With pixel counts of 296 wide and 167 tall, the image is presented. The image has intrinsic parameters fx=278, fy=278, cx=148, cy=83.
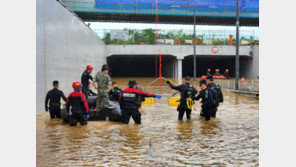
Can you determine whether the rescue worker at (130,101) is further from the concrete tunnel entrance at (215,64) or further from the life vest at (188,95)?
the concrete tunnel entrance at (215,64)

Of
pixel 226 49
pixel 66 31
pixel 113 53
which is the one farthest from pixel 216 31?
pixel 66 31

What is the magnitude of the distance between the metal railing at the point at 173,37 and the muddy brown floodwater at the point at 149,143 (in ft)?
92.3

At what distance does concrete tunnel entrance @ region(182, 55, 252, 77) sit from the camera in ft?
135

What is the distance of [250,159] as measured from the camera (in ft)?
17.7

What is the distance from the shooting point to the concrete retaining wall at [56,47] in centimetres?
1083

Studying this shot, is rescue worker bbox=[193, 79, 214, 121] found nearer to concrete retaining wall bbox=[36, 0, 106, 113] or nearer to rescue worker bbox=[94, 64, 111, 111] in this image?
rescue worker bbox=[94, 64, 111, 111]

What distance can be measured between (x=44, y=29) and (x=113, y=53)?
2519 cm

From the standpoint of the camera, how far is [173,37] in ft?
125

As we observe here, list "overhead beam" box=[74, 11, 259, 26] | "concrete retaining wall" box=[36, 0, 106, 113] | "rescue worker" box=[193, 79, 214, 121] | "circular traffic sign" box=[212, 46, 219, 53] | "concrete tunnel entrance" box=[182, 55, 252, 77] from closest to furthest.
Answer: "rescue worker" box=[193, 79, 214, 121]
"concrete retaining wall" box=[36, 0, 106, 113]
"circular traffic sign" box=[212, 46, 219, 53]
"concrete tunnel entrance" box=[182, 55, 252, 77]
"overhead beam" box=[74, 11, 259, 26]

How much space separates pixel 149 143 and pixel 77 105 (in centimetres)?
314

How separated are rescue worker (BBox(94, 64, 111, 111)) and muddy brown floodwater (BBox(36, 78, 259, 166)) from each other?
674 millimetres

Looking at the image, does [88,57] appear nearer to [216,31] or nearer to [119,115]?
[119,115]

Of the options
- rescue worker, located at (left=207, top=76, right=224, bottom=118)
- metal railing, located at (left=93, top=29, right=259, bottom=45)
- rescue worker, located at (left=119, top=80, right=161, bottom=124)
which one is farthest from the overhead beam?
rescue worker, located at (left=119, top=80, right=161, bottom=124)

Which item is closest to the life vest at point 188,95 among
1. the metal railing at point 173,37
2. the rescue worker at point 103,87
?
the rescue worker at point 103,87
